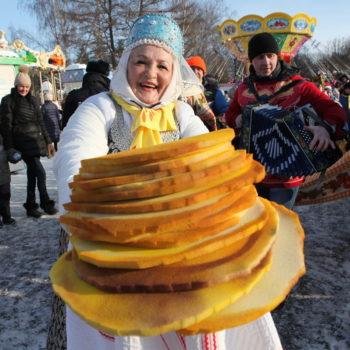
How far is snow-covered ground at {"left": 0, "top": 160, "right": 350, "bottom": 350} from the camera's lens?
2348 millimetres

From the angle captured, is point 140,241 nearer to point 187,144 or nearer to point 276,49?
point 187,144

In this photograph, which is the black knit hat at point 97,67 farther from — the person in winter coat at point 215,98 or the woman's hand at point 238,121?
the woman's hand at point 238,121

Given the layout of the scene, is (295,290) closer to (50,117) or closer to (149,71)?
(149,71)

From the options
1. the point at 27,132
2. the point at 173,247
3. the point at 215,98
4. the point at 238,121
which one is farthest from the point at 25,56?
the point at 173,247

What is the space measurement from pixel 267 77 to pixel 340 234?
2058mm

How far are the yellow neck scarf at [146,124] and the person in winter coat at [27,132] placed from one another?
361 centimetres

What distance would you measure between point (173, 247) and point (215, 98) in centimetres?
428

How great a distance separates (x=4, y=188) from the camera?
4574 mm

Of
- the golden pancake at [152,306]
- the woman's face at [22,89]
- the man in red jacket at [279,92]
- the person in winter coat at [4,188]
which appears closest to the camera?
the golden pancake at [152,306]

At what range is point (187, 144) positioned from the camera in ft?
2.44

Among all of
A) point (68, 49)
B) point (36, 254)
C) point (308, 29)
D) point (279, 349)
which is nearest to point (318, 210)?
point (36, 254)

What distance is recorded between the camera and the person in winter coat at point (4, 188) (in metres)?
4.44

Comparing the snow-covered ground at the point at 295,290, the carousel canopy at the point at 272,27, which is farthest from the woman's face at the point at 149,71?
the carousel canopy at the point at 272,27

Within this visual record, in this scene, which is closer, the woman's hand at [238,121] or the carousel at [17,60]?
A: the woman's hand at [238,121]
